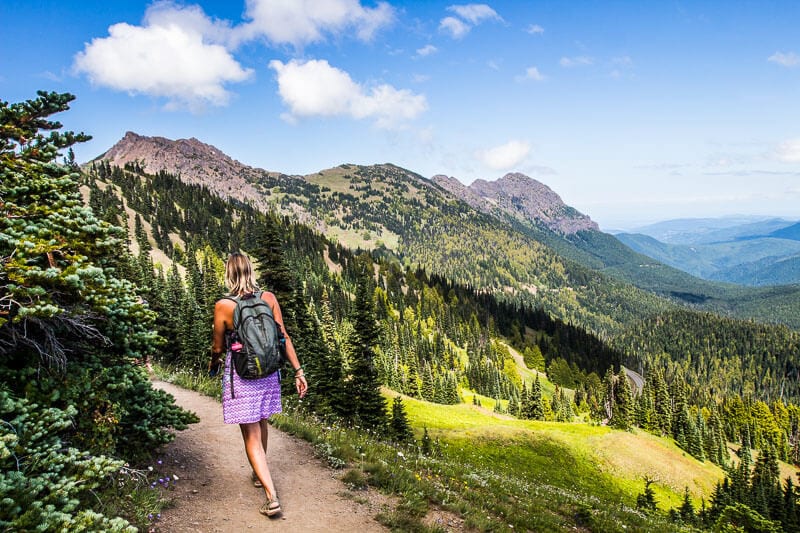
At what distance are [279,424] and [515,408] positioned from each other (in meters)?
85.0

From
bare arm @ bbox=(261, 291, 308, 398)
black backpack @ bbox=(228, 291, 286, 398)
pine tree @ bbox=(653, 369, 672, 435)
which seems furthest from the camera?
pine tree @ bbox=(653, 369, 672, 435)

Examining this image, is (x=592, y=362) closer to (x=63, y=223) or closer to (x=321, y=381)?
(x=321, y=381)

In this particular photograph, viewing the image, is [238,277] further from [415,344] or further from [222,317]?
[415,344]

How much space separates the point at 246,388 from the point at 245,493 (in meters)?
2.51

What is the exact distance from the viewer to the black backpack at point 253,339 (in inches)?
263

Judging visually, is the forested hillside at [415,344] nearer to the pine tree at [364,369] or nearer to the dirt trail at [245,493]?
the pine tree at [364,369]

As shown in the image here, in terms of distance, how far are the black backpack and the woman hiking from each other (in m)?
0.13

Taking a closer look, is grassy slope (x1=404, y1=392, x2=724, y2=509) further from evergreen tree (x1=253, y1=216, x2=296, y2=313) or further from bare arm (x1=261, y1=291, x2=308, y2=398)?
bare arm (x1=261, y1=291, x2=308, y2=398)

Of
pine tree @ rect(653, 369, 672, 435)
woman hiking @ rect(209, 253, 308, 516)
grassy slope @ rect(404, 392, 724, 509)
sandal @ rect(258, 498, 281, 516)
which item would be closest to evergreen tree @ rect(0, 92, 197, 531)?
woman hiking @ rect(209, 253, 308, 516)

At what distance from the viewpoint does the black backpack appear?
21.9 ft

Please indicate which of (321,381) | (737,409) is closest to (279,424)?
(321,381)

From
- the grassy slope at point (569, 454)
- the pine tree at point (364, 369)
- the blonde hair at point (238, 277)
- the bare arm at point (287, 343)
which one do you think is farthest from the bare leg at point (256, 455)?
the grassy slope at point (569, 454)

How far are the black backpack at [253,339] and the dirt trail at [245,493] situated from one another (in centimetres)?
210

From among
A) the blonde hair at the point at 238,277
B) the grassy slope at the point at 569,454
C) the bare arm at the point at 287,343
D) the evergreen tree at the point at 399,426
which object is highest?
the blonde hair at the point at 238,277
